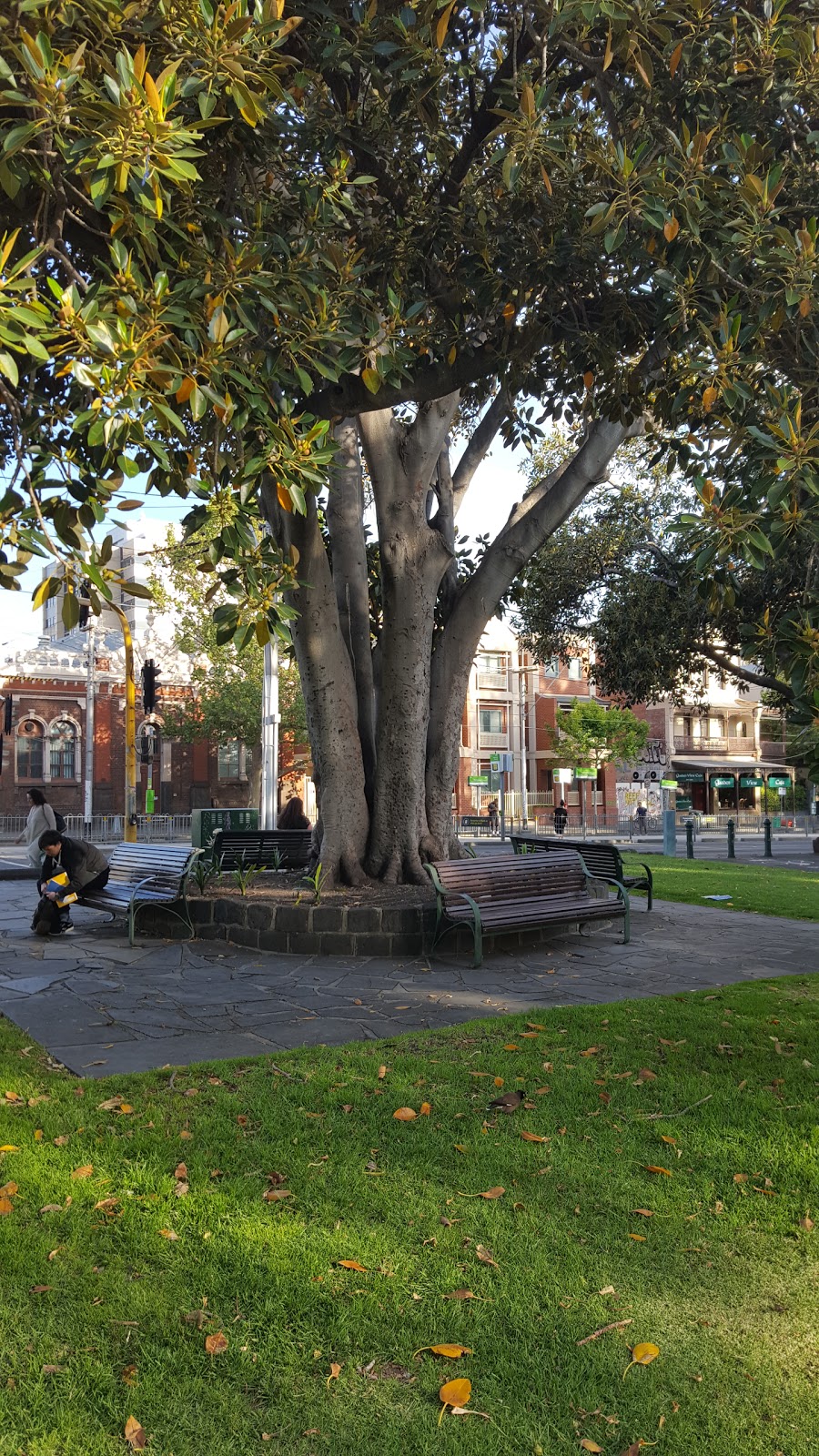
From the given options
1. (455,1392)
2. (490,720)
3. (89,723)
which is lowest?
(455,1392)

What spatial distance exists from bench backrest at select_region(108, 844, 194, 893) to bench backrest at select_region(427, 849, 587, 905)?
2.53m

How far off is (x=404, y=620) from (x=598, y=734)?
40197 mm

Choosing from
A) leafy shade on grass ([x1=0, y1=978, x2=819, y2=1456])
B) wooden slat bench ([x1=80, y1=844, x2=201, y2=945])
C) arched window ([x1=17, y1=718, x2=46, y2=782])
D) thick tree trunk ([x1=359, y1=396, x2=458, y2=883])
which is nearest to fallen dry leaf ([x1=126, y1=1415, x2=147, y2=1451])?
leafy shade on grass ([x1=0, y1=978, x2=819, y2=1456])

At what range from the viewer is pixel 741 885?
1513cm

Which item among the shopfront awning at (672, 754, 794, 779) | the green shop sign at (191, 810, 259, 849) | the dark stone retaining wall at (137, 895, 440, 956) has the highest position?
the shopfront awning at (672, 754, 794, 779)

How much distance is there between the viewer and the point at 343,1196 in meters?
3.45

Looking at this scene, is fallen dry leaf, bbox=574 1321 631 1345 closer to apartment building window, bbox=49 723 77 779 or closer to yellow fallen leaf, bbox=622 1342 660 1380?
yellow fallen leaf, bbox=622 1342 660 1380

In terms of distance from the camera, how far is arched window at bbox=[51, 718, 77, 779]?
4154cm

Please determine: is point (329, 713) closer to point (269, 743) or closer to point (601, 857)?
point (601, 857)

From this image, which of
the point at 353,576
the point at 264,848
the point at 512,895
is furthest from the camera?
the point at 264,848

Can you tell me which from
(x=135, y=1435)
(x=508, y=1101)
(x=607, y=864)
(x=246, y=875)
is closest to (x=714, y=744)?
(x=607, y=864)

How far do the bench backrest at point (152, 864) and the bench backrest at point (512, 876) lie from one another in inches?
99.7

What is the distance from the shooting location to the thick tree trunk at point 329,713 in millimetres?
9445

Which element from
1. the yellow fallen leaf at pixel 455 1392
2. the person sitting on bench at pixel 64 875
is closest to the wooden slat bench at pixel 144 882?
the person sitting on bench at pixel 64 875
